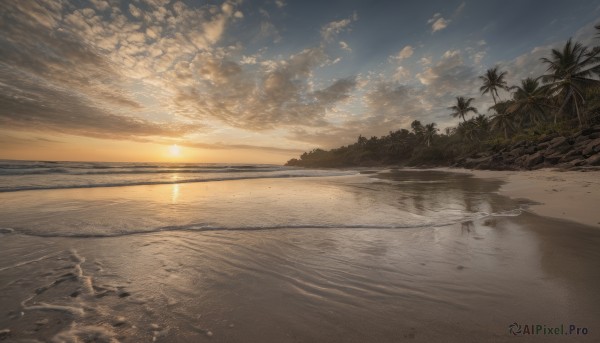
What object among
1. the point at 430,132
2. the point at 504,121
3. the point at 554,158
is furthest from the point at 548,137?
the point at 430,132

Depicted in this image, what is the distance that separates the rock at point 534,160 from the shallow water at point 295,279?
2544 cm

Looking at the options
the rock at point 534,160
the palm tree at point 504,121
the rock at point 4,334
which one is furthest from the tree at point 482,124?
the rock at point 4,334

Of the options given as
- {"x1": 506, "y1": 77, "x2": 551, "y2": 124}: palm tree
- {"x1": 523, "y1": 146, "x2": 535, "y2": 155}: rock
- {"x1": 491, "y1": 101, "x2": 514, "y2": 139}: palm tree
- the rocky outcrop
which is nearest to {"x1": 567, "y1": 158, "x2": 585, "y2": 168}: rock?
the rocky outcrop

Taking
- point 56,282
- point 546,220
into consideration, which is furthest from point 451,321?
point 546,220

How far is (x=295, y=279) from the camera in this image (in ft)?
10.8

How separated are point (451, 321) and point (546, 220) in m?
6.10

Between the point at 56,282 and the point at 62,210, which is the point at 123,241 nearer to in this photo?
the point at 56,282

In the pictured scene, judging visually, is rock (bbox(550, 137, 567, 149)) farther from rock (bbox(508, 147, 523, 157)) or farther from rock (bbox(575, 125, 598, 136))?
rock (bbox(508, 147, 523, 157))

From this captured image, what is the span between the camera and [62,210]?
765 centimetres

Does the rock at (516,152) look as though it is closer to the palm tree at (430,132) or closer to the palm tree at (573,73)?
the palm tree at (573,73)

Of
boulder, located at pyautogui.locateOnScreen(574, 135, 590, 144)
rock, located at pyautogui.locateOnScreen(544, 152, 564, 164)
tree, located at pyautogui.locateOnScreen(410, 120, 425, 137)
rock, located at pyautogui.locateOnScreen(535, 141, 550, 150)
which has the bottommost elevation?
rock, located at pyautogui.locateOnScreen(544, 152, 564, 164)

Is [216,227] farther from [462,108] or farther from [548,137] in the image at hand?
[462,108]

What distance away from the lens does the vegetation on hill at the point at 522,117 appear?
29750 millimetres

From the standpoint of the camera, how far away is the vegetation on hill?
97.6 feet
